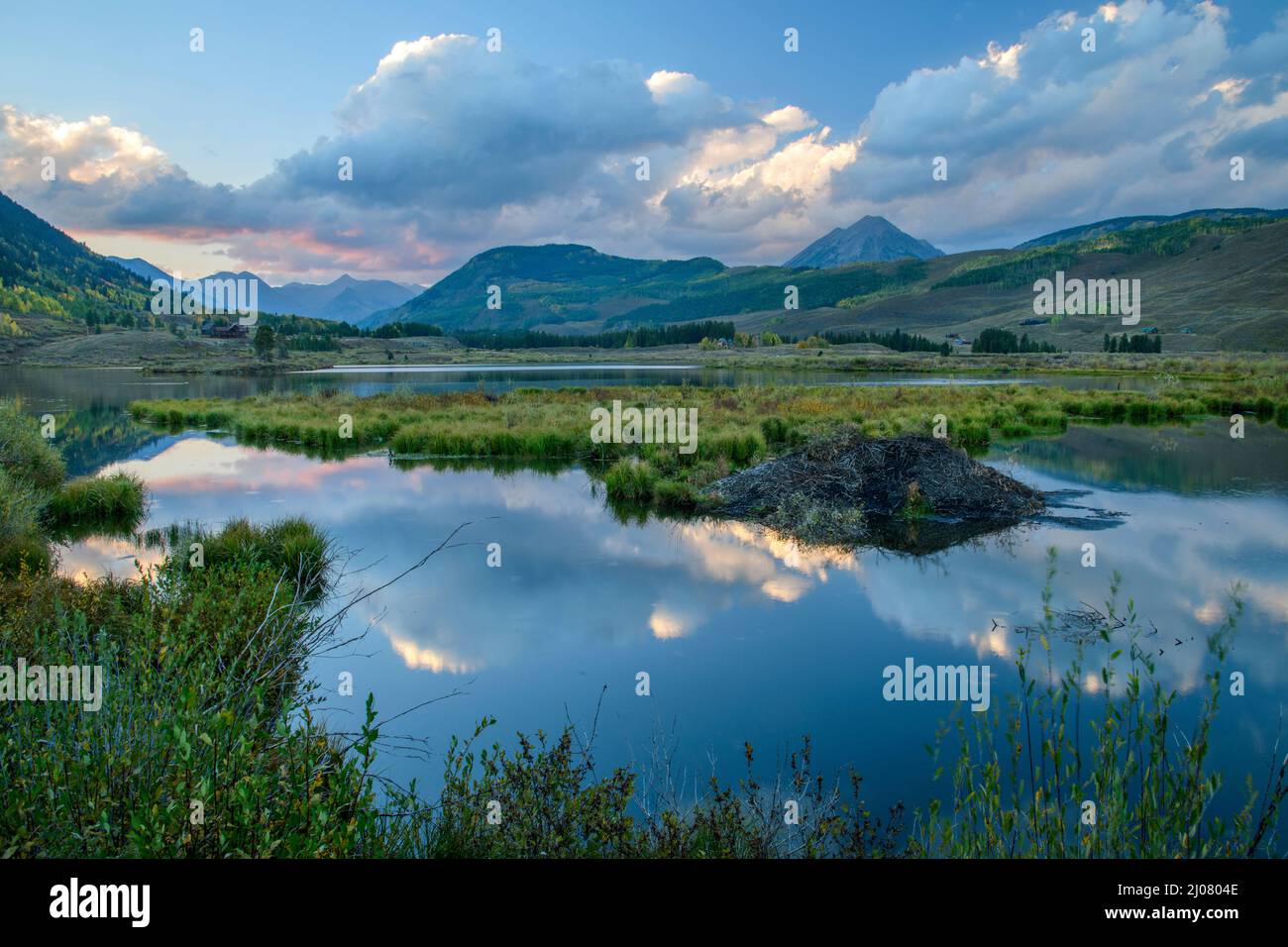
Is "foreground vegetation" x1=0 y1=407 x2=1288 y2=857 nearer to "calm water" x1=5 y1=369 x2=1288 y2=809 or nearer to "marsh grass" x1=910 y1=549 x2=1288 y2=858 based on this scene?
"marsh grass" x1=910 y1=549 x2=1288 y2=858

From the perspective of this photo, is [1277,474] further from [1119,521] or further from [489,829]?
[489,829]

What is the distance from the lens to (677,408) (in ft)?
104

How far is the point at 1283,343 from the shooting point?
108 meters

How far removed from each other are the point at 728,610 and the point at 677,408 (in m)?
20.7

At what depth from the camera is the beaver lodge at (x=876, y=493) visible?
16.5 meters

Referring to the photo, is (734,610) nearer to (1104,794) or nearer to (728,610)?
(728,610)

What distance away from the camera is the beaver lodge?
16.5 metres

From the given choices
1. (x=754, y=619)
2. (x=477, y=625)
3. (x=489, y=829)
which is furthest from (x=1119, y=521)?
(x=489, y=829)

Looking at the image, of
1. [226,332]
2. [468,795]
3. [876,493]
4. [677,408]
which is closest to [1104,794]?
[468,795]

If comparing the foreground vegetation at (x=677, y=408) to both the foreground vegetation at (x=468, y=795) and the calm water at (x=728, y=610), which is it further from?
the foreground vegetation at (x=468, y=795)

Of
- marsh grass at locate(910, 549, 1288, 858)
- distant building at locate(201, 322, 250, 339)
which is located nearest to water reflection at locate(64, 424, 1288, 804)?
marsh grass at locate(910, 549, 1288, 858)

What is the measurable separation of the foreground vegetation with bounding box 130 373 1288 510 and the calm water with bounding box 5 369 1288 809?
13.1 ft

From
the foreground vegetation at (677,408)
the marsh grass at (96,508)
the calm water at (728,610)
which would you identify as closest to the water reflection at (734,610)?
the calm water at (728,610)
